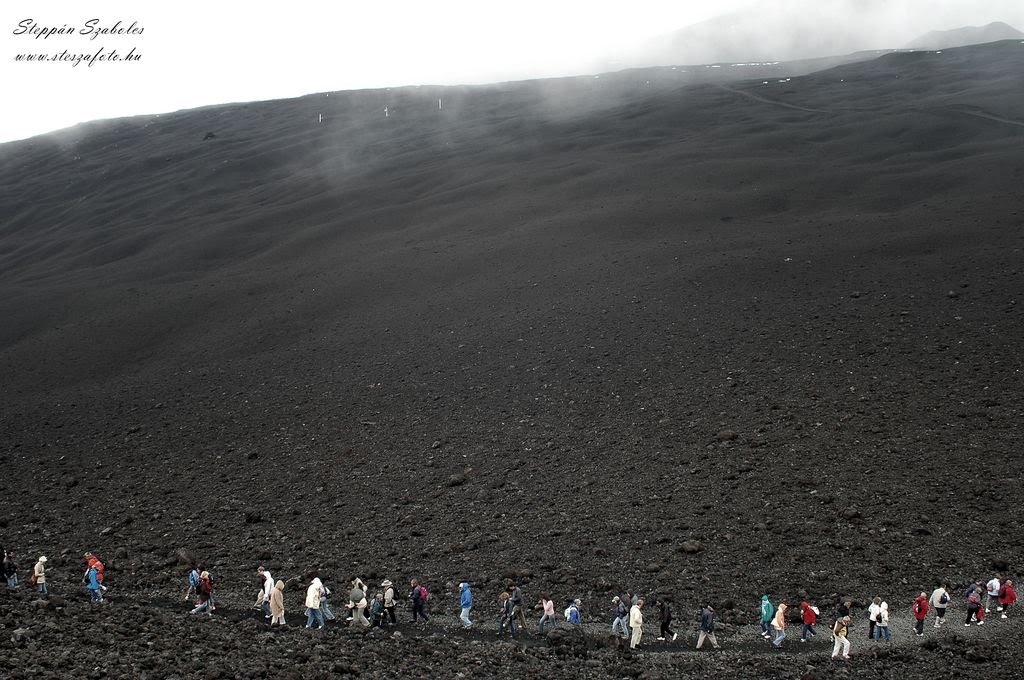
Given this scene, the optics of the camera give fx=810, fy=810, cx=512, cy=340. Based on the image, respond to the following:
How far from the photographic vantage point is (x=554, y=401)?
24.7 metres

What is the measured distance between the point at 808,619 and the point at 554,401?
39.7 ft

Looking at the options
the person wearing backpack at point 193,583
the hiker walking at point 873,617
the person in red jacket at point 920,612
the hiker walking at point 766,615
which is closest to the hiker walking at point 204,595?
the person wearing backpack at point 193,583

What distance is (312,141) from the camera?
83188mm

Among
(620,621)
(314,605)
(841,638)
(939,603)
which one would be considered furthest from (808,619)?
(314,605)

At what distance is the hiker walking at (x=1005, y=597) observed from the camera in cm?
1372

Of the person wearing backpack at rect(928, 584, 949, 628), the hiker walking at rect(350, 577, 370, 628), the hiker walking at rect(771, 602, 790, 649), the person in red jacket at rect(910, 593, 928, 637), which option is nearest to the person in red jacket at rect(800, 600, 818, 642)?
the hiker walking at rect(771, 602, 790, 649)

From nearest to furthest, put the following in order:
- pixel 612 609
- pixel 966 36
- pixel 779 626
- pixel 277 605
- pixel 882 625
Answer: pixel 882 625
pixel 779 626
pixel 277 605
pixel 612 609
pixel 966 36

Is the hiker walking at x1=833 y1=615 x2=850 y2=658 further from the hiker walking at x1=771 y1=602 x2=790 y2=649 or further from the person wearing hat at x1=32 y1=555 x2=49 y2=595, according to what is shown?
the person wearing hat at x1=32 y1=555 x2=49 y2=595

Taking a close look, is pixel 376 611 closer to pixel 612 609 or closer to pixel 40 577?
pixel 612 609

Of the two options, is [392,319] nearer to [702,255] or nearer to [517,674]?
[702,255]

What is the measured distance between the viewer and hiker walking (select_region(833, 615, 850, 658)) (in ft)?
41.8

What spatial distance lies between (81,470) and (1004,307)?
28619 mm

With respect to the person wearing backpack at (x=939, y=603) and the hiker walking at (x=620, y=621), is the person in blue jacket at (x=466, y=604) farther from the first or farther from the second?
the person wearing backpack at (x=939, y=603)

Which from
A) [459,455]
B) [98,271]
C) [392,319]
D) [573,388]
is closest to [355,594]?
[459,455]
